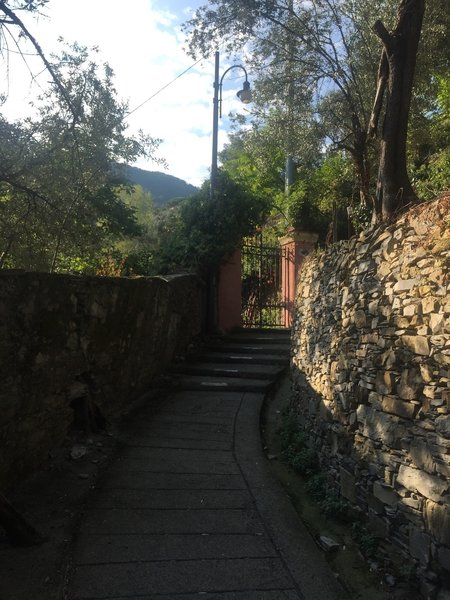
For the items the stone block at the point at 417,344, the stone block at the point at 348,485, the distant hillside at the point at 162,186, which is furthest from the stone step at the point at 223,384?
the distant hillside at the point at 162,186

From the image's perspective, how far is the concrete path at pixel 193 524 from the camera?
312 cm

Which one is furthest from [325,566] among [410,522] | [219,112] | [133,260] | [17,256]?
[219,112]

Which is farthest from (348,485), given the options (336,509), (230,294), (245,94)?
(245,94)

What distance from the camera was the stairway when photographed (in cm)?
773

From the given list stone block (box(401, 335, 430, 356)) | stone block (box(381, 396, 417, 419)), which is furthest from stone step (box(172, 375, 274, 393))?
stone block (box(401, 335, 430, 356))

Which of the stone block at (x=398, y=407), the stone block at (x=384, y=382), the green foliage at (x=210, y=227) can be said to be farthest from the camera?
the green foliage at (x=210, y=227)

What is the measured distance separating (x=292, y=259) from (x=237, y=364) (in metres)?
3.73

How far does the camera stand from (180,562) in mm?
3350

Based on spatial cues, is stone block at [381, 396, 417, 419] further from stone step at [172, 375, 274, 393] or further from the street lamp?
the street lamp

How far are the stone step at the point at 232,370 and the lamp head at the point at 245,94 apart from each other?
5.32 meters

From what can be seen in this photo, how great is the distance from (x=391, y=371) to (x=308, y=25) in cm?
765

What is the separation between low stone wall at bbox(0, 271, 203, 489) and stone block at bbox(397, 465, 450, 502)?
2.99 meters

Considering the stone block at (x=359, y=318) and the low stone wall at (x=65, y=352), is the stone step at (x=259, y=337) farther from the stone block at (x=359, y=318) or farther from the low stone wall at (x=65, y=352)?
the stone block at (x=359, y=318)

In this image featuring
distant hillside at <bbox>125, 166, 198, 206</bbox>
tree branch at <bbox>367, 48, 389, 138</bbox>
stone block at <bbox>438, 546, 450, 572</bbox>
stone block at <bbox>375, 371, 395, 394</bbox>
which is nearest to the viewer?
stone block at <bbox>438, 546, 450, 572</bbox>
